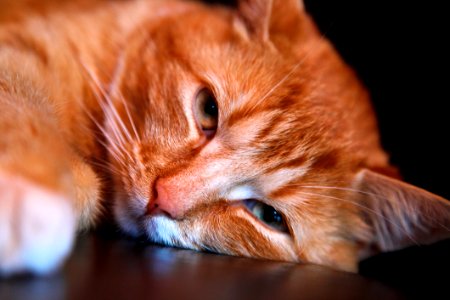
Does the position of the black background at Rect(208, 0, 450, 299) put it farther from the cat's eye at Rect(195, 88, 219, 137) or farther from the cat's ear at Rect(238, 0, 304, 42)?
the cat's eye at Rect(195, 88, 219, 137)

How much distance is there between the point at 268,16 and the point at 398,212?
73 centimetres

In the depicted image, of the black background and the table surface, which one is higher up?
the black background

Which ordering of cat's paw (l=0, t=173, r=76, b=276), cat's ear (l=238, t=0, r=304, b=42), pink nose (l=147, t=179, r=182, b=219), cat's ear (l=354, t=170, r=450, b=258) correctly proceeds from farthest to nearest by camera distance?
cat's ear (l=238, t=0, r=304, b=42) → cat's ear (l=354, t=170, r=450, b=258) → pink nose (l=147, t=179, r=182, b=219) → cat's paw (l=0, t=173, r=76, b=276)

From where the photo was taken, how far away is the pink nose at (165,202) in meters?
1.31

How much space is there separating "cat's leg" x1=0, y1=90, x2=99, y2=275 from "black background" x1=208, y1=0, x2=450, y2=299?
1212mm

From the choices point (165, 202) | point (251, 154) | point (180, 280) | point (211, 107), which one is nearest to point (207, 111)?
point (211, 107)

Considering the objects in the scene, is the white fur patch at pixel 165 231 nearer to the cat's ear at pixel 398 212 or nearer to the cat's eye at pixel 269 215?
the cat's eye at pixel 269 215

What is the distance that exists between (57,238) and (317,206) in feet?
2.78

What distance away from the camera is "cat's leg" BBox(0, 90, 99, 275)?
845mm


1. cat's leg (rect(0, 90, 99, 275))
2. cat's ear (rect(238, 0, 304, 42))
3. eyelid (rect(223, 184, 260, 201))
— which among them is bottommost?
eyelid (rect(223, 184, 260, 201))

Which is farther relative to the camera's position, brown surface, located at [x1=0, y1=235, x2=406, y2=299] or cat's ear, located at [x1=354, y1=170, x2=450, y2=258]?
cat's ear, located at [x1=354, y1=170, x2=450, y2=258]

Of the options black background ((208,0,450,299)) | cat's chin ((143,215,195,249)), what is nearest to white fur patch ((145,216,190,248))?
cat's chin ((143,215,195,249))

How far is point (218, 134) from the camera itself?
1438 millimetres

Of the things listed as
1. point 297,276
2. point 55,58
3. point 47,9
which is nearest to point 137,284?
point 297,276
